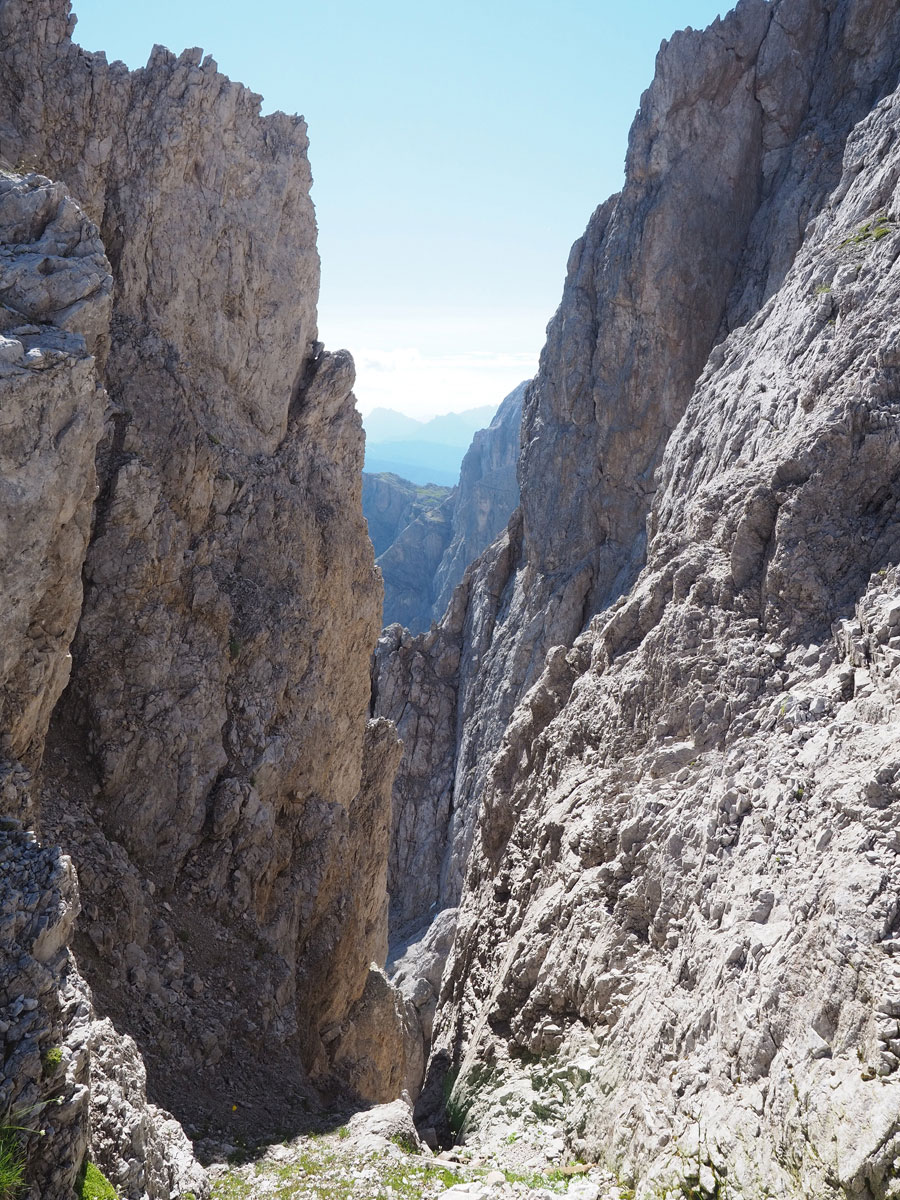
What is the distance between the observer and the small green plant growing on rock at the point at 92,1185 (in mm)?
11188

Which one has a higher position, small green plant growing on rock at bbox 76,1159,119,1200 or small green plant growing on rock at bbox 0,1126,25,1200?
small green plant growing on rock at bbox 0,1126,25,1200

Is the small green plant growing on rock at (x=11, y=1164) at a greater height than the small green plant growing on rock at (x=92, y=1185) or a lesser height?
greater

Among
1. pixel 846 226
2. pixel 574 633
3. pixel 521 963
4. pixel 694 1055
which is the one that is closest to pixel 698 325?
pixel 574 633

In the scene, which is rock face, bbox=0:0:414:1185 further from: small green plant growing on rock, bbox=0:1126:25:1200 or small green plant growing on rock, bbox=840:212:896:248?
small green plant growing on rock, bbox=840:212:896:248

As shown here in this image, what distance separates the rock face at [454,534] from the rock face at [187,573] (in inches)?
3913

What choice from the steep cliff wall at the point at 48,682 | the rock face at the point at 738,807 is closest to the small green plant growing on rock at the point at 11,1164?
the steep cliff wall at the point at 48,682

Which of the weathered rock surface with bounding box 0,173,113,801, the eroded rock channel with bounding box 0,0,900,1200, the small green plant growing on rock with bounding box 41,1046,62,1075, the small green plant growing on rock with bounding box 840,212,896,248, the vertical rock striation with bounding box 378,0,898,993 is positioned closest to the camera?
the small green plant growing on rock with bounding box 41,1046,62,1075

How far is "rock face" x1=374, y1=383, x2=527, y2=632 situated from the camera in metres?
140

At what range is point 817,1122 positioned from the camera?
11.3 metres

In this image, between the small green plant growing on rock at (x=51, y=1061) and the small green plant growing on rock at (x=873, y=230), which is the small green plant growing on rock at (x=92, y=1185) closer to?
the small green plant growing on rock at (x=51, y=1061)

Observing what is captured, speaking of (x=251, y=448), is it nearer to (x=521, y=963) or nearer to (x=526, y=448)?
(x=521, y=963)

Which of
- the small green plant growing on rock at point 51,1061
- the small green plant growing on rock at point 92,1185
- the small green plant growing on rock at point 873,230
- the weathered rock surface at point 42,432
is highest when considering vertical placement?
the small green plant growing on rock at point 873,230

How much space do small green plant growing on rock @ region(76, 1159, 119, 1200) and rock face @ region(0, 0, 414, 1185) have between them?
6.00 meters

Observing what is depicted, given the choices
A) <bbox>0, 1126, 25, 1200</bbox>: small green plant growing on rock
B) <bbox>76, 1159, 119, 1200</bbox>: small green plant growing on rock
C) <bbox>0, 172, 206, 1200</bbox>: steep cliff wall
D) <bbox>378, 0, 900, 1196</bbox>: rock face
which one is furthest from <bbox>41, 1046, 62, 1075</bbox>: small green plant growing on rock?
<bbox>378, 0, 900, 1196</bbox>: rock face
